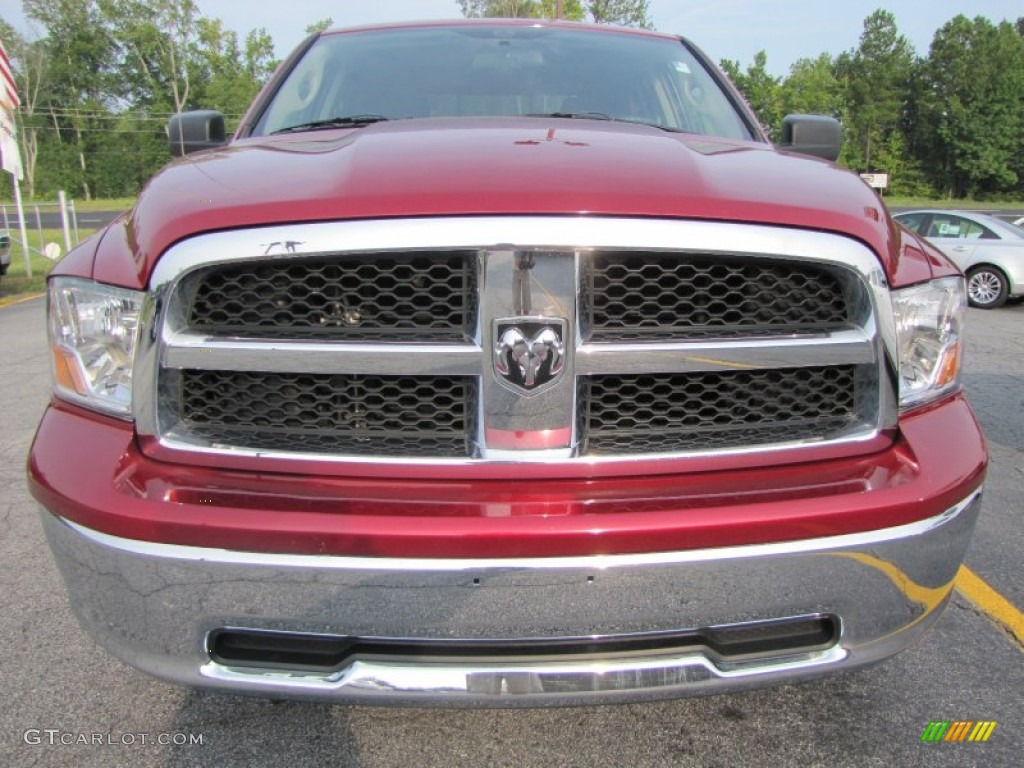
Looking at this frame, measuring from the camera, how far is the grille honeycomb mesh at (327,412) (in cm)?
159

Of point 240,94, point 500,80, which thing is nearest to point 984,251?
point 500,80

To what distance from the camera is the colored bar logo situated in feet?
6.56

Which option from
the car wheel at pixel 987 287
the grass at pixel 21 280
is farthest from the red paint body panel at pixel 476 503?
the car wheel at pixel 987 287

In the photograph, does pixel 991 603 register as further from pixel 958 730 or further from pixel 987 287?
pixel 987 287

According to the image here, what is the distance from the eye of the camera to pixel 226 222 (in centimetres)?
151

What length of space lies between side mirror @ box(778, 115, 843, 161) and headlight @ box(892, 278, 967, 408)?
1.22 meters

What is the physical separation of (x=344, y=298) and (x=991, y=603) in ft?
7.99

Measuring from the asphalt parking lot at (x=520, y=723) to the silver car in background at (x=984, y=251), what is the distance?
10.9m

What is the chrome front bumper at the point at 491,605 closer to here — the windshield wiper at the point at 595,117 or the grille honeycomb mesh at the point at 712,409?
the grille honeycomb mesh at the point at 712,409

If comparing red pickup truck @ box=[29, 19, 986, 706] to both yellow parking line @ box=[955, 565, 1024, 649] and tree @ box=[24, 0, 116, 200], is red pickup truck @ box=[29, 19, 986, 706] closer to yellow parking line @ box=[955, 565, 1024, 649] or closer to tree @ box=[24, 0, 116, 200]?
yellow parking line @ box=[955, 565, 1024, 649]

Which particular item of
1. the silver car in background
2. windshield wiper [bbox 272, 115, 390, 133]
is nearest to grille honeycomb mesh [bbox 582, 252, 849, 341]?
windshield wiper [bbox 272, 115, 390, 133]

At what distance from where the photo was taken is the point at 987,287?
1220 centimetres

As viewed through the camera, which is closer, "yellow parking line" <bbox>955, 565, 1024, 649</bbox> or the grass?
"yellow parking line" <bbox>955, 565, 1024, 649</bbox>

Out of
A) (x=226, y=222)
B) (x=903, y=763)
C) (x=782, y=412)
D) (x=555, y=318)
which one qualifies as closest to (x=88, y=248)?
(x=226, y=222)
